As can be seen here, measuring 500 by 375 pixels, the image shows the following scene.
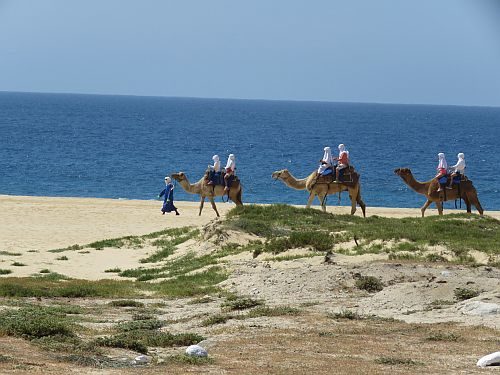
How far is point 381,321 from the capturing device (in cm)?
1630

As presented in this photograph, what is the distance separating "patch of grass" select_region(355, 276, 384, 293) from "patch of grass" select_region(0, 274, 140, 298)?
15.2ft

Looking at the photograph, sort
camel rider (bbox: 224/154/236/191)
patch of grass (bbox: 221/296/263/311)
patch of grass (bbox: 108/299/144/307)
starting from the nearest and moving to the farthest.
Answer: patch of grass (bbox: 221/296/263/311) < patch of grass (bbox: 108/299/144/307) < camel rider (bbox: 224/154/236/191)

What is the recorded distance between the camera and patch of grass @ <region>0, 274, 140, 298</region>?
67.3 ft

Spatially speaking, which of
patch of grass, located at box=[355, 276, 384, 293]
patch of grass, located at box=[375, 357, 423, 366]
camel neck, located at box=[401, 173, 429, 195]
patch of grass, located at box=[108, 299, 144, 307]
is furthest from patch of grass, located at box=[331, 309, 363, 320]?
camel neck, located at box=[401, 173, 429, 195]

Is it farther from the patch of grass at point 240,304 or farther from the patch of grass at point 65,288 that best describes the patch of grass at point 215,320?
the patch of grass at point 65,288

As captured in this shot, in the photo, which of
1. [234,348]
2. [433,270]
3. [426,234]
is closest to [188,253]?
[426,234]

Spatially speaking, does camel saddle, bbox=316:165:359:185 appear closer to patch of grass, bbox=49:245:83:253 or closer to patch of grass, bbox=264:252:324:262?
patch of grass, bbox=49:245:83:253

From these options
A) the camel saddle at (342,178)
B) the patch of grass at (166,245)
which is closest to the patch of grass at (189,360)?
the patch of grass at (166,245)

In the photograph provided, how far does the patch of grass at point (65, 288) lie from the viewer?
20.5m

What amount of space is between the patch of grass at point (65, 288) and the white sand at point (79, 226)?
7.24 ft

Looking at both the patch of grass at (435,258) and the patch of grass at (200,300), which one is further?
the patch of grass at (435,258)

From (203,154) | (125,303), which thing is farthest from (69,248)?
(203,154)

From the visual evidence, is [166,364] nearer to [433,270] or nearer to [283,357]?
[283,357]

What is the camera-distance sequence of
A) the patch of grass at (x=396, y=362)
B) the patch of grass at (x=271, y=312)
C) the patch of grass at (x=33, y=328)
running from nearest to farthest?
the patch of grass at (x=396, y=362) → the patch of grass at (x=33, y=328) → the patch of grass at (x=271, y=312)
